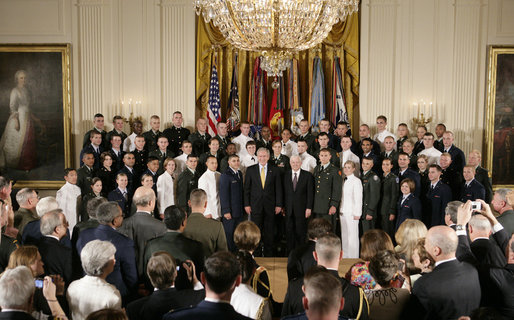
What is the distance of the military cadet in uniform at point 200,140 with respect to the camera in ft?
29.5

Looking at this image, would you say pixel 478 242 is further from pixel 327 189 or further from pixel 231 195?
pixel 231 195

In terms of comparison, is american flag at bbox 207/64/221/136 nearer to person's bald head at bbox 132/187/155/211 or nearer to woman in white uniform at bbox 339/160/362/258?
woman in white uniform at bbox 339/160/362/258

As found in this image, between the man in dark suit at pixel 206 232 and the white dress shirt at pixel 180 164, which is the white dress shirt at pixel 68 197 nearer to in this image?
the white dress shirt at pixel 180 164

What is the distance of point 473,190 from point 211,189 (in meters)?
3.88

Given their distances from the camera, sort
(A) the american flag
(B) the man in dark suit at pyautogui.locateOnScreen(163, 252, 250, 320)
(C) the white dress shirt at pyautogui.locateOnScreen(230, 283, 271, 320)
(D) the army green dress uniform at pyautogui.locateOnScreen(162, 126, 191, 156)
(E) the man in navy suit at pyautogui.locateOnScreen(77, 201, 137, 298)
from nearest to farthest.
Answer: (B) the man in dark suit at pyautogui.locateOnScreen(163, 252, 250, 320) < (C) the white dress shirt at pyautogui.locateOnScreen(230, 283, 271, 320) < (E) the man in navy suit at pyautogui.locateOnScreen(77, 201, 137, 298) < (D) the army green dress uniform at pyautogui.locateOnScreen(162, 126, 191, 156) < (A) the american flag

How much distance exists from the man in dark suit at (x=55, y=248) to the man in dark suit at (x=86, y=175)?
3978 millimetres

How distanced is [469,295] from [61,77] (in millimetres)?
9081

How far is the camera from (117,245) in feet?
12.6

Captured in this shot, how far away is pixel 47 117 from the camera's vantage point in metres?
10.2

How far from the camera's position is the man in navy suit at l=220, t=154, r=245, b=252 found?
7.68 m

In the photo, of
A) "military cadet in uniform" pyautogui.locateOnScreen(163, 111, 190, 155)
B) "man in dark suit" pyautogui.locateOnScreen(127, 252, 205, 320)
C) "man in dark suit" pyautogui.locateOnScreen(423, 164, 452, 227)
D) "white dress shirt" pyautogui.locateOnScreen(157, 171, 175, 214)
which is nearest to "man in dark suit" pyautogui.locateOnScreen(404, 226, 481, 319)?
"man in dark suit" pyautogui.locateOnScreen(127, 252, 205, 320)

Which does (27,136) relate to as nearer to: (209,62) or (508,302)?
(209,62)

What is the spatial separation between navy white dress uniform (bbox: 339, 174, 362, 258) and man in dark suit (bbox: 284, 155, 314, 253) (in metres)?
0.54

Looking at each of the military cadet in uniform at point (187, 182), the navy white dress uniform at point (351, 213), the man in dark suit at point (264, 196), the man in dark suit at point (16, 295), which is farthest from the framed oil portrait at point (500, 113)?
the man in dark suit at point (16, 295)
